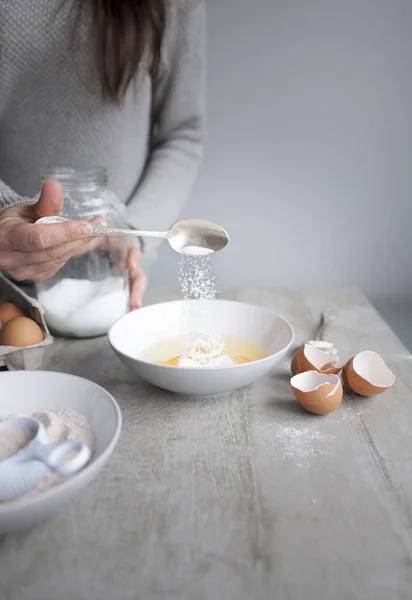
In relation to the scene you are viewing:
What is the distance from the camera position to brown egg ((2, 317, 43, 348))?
0.87 meters

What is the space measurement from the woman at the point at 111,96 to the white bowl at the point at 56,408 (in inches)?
16.5

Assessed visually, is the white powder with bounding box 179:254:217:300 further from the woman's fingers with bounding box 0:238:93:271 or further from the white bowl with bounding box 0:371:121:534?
the white bowl with bounding box 0:371:121:534

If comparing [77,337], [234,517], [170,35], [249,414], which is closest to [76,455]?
[234,517]

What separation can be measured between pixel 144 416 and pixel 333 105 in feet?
5.60

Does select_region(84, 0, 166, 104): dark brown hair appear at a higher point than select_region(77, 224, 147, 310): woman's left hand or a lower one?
higher

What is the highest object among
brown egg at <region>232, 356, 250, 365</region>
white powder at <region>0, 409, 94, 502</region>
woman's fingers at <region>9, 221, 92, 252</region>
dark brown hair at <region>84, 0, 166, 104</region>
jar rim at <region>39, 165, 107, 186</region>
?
dark brown hair at <region>84, 0, 166, 104</region>

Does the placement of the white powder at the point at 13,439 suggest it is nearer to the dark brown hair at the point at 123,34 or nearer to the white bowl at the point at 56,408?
the white bowl at the point at 56,408

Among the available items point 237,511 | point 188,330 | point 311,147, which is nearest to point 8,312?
point 188,330

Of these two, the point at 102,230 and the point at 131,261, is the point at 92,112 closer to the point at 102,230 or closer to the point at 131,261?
the point at 131,261

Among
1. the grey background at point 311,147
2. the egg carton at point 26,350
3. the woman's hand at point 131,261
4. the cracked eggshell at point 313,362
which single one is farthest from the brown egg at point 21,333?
the grey background at point 311,147

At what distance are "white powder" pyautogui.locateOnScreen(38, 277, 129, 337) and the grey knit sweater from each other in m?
0.25

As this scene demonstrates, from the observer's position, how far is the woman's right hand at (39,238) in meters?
0.81

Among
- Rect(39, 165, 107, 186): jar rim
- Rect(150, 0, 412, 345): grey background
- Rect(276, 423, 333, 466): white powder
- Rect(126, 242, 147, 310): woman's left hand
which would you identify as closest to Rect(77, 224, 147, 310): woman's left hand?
Rect(126, 242, 147, 310): woman's left hand

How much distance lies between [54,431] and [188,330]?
1.31 feet
